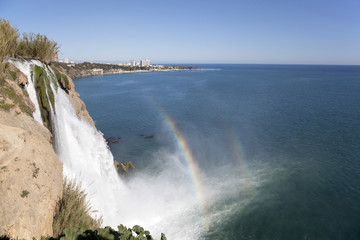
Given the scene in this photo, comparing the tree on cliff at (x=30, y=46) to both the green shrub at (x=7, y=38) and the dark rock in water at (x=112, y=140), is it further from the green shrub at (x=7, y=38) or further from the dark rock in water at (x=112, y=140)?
the dark rock in water at (x=112, y=140)

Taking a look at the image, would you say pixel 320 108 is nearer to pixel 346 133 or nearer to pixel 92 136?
pixel 346 133

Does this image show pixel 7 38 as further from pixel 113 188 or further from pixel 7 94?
pixel 113 188

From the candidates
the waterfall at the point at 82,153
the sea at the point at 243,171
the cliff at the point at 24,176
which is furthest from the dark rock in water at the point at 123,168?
the cliff at the point at 24,176

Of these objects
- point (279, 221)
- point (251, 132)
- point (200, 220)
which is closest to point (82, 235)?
point (200, 220)

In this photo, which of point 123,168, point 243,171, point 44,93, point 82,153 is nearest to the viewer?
point 44,93

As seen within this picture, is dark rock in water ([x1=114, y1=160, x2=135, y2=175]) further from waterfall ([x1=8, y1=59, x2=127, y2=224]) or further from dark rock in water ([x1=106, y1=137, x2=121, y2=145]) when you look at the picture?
dark rock in water ([x1=106, y1=137, x2=121, y2=145])

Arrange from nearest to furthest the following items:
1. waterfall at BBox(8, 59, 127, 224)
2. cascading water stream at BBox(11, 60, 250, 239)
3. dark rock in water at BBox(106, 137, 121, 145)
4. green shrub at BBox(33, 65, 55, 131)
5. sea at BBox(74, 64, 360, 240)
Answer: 1. green shrub at BBox(33, 65, 55, 131)
2. waterfall at BBox(8, 59, 127, 224)
3. cascading water stream at BBox(11, 60, 250, 239)
4. sea at BBox(74, 64, 360, 240)
5. dark rock in water at BBox(106, 137, 121, 145)

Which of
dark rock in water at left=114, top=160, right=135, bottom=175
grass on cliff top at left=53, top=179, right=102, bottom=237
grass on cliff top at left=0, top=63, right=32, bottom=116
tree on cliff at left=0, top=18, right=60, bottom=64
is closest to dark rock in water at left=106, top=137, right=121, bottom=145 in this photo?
Answer: dark rock in water at left=114, top=160, right=135, bottom=175

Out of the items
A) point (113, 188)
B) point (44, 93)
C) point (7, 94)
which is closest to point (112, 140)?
point (113, 188)

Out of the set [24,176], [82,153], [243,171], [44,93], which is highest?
[44,93]
